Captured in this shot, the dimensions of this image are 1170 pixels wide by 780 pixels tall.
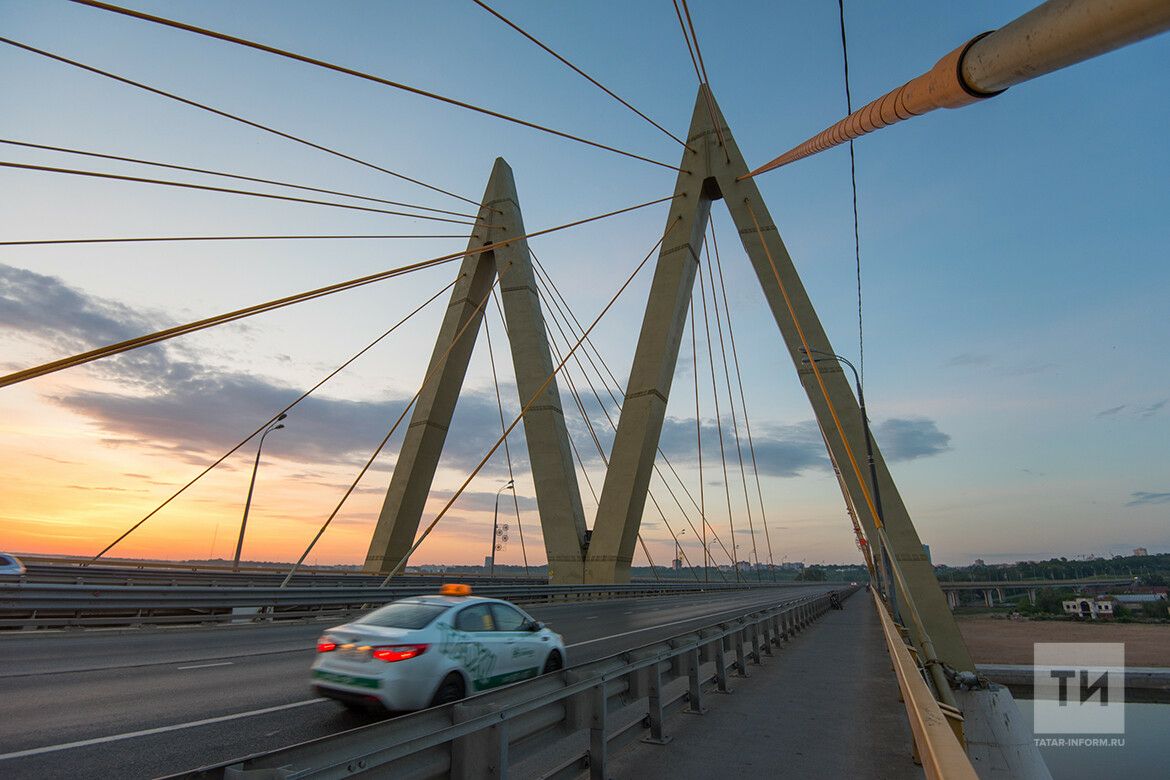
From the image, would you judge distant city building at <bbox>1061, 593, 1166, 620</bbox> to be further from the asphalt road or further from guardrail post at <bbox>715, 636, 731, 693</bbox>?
the asphalt road

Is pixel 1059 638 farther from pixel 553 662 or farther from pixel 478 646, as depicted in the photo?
pixel 478 646

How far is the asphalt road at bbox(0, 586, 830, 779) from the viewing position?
5574 mm

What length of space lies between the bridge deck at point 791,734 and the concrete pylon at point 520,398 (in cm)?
1903

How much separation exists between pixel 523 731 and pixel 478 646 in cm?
317

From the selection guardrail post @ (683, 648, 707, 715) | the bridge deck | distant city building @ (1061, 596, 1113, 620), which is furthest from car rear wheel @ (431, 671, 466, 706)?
distant city building @ (1061, 596, 1113, 620)

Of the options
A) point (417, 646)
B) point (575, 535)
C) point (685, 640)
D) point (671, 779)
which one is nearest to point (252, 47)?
point (417, 646)

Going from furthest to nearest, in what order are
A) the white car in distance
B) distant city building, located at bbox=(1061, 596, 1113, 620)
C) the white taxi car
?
distant city building, located at bbox=(1061, 596, 1113, 620)
the white car in distance
the white taxi car

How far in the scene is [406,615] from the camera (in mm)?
7641

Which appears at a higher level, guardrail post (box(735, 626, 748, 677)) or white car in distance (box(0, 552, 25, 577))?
white car in distance (box(0, 552, 25, 577))

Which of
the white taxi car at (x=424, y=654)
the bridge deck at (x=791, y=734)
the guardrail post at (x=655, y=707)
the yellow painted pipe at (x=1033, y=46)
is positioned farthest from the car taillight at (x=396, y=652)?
the yellow painted pipe at (x=1033, y=46)

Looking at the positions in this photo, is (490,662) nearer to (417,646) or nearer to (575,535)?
(417,646)

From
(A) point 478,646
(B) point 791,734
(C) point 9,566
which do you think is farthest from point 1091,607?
(C) point 9,566

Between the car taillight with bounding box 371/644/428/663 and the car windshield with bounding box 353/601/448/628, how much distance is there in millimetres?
454

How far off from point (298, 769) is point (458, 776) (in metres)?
1.13
